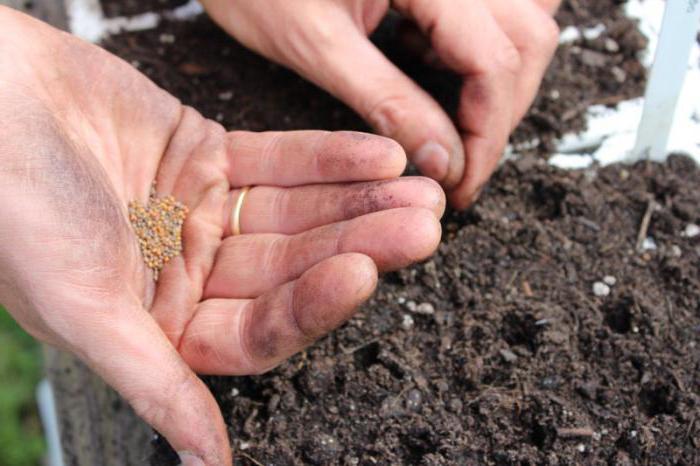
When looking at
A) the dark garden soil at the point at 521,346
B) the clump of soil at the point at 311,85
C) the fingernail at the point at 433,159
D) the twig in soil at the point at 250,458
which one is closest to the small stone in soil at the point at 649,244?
the dark garden soil at the point at 521,346

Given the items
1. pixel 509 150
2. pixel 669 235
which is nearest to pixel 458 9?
pixel 509 150

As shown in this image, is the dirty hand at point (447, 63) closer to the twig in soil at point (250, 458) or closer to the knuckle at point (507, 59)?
the knuckle at point (507, 59)

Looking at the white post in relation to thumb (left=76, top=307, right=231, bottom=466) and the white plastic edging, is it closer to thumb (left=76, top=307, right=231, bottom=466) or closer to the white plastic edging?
thumb (left=76, top=307, right=231, bottom=466)

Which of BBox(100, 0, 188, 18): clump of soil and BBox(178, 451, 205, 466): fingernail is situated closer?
BBox(178, 451, 205, 466): fingernail

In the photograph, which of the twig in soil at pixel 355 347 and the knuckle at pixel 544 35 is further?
the knuckle at pixel 544 35

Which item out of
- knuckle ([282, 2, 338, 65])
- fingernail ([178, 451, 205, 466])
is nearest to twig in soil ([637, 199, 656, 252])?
knuckle ([282, 2, 338, 65])

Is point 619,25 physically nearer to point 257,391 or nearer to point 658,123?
point 658,123

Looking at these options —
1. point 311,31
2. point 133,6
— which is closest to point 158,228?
point 311,31

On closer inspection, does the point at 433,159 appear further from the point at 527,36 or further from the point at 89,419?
the point at 89,419

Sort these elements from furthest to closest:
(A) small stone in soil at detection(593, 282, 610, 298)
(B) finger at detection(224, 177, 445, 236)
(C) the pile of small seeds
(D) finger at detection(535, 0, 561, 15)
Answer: (D) finger at detection(535, 0, 561, 15) → (A) small stone in soil at detection(593, 282, 610, 298) → (C) the pile of small seeds → (B) finger at detection(224, 177, 445, 236)
